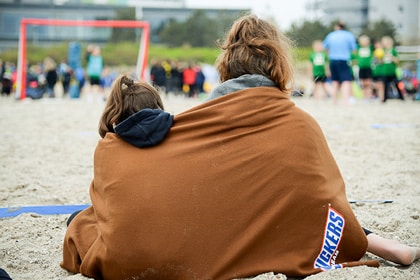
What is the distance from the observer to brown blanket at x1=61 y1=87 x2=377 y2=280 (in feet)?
7.50

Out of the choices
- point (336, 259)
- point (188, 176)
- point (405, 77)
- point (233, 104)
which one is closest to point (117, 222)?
point (188, 176)

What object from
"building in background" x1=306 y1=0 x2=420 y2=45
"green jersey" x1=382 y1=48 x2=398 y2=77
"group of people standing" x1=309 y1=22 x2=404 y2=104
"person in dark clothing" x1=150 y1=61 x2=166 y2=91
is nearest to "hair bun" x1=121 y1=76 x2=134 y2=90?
"group of people standing" x1=309 y1=22 x2=404 y2=104

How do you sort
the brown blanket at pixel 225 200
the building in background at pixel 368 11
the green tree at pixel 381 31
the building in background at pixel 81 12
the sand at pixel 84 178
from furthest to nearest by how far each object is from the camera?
the building in background at pixel 368 11, the building in background at pixel 81 12, the green tree at pixel 381 31, the sand at pixel 84 178, the brown blanket at pixel 225 200

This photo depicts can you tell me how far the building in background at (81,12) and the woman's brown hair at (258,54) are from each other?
43.3 meters

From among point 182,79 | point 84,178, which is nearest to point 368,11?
point 182,79

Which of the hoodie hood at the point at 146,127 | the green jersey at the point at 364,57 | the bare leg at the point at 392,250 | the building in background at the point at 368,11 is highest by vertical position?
the building in background at the point at 368,11

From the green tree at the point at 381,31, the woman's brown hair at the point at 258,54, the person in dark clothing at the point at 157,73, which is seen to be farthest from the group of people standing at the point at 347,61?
the green tree at the point at 381,31

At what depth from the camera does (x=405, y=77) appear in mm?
19891

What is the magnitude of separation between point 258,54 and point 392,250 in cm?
109

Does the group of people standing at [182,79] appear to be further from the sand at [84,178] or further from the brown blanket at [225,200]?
the brown blanket at [225,200]

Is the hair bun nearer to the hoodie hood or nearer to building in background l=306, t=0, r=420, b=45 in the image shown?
the hoodie hood

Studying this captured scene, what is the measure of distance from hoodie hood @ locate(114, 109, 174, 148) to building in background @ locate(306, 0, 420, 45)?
60.4 m

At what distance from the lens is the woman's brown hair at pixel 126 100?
2611 millimetres

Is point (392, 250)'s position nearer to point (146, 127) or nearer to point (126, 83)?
point (146, 127)
